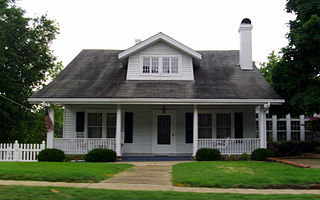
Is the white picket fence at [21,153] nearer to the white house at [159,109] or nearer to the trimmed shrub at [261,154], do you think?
the white house at [159,109]

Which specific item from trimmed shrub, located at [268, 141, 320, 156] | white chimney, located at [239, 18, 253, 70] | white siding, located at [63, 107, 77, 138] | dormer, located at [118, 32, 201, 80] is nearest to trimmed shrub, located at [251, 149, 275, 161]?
dormer, located at [118, 32, 201, 80]

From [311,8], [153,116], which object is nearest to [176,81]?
[153,116]

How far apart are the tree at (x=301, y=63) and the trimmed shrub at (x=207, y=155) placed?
3.98 metres

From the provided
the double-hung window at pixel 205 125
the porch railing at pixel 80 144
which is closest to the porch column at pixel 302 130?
the double-hung window at pixel 205 125

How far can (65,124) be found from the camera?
753 inches

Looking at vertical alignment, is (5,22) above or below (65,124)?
above

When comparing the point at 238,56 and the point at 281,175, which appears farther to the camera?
the point at 238,56

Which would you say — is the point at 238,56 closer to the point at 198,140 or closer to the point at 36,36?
the point at 198,140

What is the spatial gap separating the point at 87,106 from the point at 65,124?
164 cm

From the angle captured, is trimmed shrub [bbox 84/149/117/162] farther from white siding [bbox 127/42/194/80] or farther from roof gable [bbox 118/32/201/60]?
roof gable [bbox 118/32/201/60]

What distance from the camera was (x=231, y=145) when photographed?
17.3 metres

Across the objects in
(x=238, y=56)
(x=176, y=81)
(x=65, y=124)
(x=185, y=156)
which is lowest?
(x=185, y=156)

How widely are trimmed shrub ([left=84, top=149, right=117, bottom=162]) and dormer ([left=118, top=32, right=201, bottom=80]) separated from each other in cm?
433

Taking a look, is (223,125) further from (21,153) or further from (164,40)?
(21,153)
